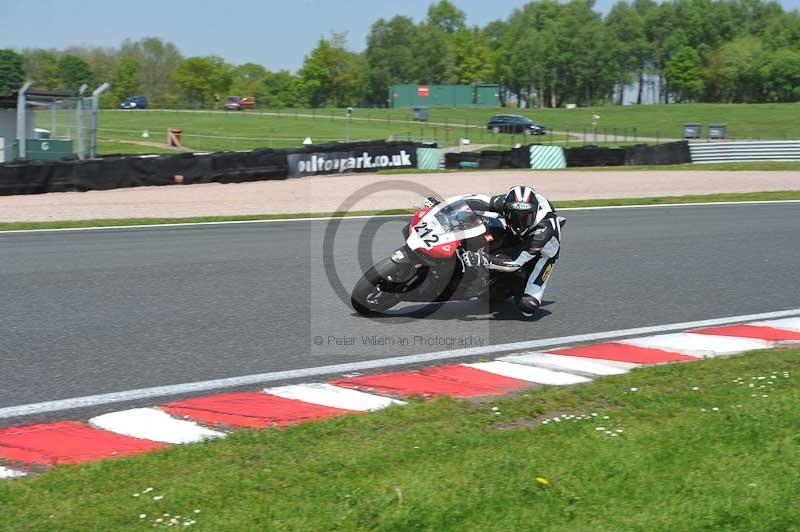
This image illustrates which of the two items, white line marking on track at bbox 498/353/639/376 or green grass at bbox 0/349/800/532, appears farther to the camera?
white line marking on track at bbox 498/353/639/376

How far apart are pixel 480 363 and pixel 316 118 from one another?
205 feet

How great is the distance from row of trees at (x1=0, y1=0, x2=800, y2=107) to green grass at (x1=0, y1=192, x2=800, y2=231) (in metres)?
87.8

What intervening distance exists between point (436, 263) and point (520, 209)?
940mm

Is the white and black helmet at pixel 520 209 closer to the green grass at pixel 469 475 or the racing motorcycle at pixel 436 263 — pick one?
the racing motorcycle at pixel 436 263

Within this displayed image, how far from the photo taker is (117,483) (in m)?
4.49

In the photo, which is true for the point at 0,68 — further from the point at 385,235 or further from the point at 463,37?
the point at 385,235

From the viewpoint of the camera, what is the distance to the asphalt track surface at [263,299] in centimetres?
730

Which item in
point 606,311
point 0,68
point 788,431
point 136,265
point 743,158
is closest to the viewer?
point 788,431

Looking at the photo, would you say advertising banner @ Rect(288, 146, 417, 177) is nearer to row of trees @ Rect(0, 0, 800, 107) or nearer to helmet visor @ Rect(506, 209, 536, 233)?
helmet visor @ Rect(506, 209, 536, 233)

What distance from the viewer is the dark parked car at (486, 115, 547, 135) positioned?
5581 cm

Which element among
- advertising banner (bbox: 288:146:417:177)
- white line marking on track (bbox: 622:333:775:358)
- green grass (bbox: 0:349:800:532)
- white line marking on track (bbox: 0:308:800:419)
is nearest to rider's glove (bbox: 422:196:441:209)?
white line marking on track (bbox: 0:308:800:419)

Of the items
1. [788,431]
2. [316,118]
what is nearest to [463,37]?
[316,118]

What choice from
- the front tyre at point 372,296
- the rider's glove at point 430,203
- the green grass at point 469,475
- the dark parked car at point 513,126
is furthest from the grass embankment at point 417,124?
the green grass at point 469,475

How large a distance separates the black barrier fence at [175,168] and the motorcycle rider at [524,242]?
660 inches
